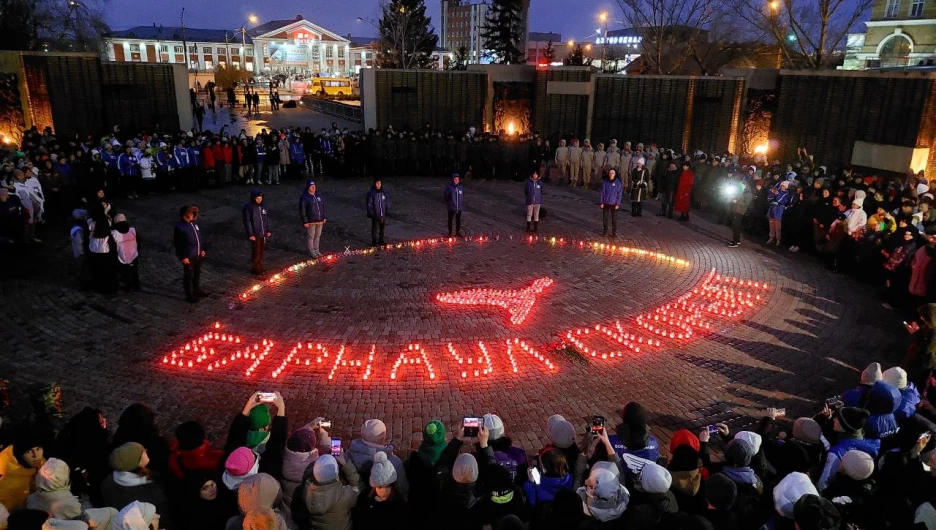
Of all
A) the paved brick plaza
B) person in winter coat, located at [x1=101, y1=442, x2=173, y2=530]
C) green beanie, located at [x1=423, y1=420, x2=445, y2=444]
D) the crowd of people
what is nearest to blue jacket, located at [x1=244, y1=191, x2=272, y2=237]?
the paved brick plaza

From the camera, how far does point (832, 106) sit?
794 inches

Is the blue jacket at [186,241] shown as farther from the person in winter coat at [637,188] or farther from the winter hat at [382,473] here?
the person in winter coat at [637,188]

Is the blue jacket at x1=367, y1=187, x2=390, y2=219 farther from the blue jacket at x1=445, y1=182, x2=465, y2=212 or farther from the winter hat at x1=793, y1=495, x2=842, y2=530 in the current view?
the winter hat at x1=793, y1=495, x2=842, y2=530

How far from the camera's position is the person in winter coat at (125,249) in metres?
11.3

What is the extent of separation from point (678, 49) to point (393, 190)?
33.5 metres

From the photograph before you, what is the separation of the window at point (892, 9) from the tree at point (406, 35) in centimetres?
3744

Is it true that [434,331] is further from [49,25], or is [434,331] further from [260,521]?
[49,25]

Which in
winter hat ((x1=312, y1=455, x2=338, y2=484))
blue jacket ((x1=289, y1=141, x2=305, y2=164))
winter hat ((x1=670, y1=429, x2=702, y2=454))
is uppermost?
blue jacket ((x1=289, y1=141, x2=305, y2=164))

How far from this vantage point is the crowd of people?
438 cm

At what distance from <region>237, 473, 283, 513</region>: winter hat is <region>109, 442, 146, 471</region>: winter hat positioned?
1.03 meters

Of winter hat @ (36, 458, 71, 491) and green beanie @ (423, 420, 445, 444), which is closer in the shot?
winter hat @ (36, 458, 71, 491)

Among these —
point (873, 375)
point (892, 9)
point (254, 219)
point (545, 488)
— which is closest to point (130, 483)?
point (545, 488)

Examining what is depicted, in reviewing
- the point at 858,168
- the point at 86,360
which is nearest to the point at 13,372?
the point at 86,360

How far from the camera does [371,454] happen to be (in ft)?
17.0
